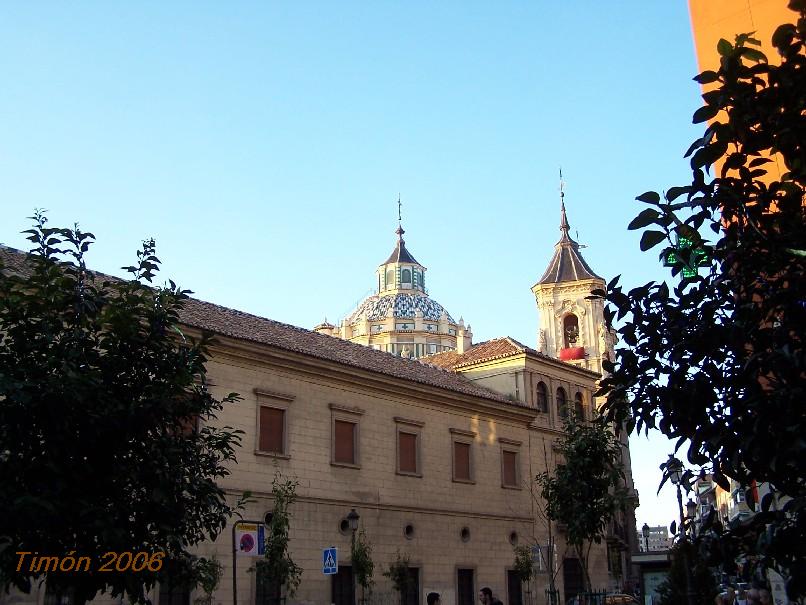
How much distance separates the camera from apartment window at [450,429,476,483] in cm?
3183

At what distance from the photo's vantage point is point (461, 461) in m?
32.2

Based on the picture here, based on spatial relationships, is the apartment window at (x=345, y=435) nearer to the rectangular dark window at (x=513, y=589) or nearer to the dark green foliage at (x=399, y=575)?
the dark green foliage at (x=399, y=575)

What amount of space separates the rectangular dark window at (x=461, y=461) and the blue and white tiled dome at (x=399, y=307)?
8369 centimetres

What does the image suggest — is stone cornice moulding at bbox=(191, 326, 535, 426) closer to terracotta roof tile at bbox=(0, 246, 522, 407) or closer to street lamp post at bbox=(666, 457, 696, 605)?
terracotta roof tile at bbox=(0, 246, 522, 407)

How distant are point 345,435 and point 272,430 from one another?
3098 millimetres

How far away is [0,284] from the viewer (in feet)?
37.3

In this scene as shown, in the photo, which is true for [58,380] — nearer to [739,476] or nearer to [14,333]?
[14,333]

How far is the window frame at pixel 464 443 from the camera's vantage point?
31609mm

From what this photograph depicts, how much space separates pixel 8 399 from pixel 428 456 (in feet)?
70.7

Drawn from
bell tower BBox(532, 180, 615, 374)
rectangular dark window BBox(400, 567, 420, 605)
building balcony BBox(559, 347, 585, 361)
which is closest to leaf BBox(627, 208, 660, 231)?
rectangular dark window BBox(400, 567, 420, 605)

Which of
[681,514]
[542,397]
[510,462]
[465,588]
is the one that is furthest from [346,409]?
[681,514]

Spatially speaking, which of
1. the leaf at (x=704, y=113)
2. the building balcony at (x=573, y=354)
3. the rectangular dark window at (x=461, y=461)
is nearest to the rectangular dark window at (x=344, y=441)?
the rectangular dark window at (x=461, y=461)

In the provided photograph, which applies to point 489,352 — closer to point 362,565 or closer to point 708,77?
point 362,565

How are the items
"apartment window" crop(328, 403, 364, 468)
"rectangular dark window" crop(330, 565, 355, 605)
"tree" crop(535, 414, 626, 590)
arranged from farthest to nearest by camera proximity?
"apartment window" crop(328, 403, 364, 468) → "rectangular dark window" crop(330, 565, 355, 605) → "tree" crop(535, 414, 626, 590)
